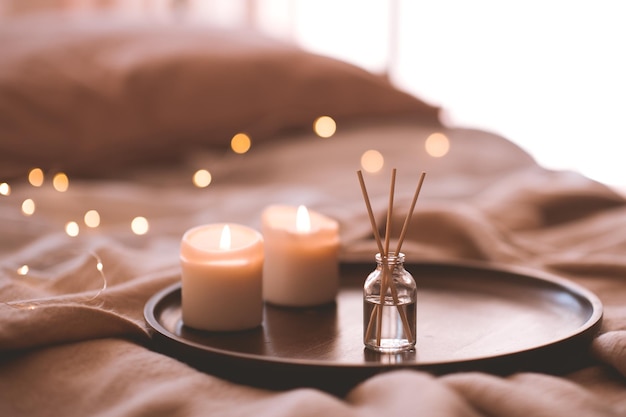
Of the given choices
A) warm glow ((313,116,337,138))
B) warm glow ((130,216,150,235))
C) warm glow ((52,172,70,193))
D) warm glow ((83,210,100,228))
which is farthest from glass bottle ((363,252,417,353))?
warm glow ((313,116,337,138))

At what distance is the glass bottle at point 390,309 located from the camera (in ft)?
2.39

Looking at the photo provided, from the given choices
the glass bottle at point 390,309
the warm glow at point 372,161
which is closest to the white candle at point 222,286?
the glass bottle at point 390,309

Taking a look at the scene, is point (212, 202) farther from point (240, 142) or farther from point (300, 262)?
point (300, 262)

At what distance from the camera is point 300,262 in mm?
880

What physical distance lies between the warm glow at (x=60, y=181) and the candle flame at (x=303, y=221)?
691mm

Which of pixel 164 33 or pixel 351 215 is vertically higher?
pixel 164 33

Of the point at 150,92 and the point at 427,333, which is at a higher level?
the point at 150,92

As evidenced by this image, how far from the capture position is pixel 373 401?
1.96 ft

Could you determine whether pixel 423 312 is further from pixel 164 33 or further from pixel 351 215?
pixel 164 33

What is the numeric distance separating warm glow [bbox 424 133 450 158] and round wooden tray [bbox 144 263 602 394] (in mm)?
722

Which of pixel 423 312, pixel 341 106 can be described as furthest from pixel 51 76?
pixel 423 312

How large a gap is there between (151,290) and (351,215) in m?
0.34

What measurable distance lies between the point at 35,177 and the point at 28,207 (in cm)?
23

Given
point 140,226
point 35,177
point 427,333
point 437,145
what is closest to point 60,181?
point 35,177
